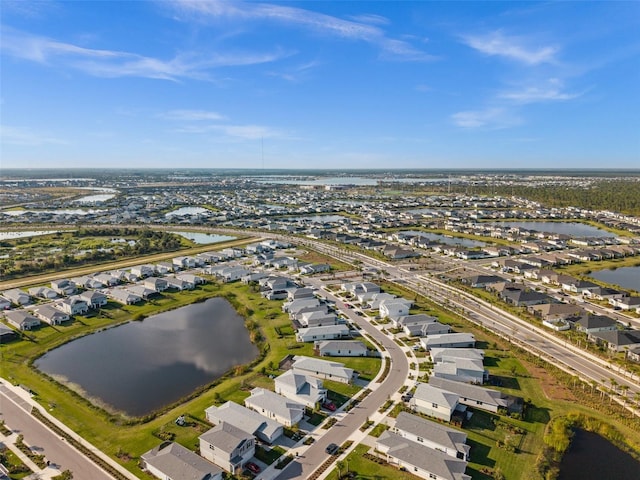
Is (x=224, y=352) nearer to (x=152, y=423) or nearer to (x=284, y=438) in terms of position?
(x=152, y=423)

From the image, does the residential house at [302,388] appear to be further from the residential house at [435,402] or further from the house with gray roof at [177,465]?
the house with gray roof at [177,465]

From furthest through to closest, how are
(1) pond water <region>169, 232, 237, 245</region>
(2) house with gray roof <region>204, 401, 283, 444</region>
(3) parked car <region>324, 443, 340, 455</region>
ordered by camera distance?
(1) pond water <region>169, 232, 237, 245</region>, (2) house with gray roof <region>204, 401, 283, 444</region>, (3) parked car <region>324, 443, 340, 455</region>

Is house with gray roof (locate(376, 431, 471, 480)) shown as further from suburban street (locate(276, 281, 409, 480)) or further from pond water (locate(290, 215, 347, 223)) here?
pond water (locate(290, 215, 347, 223))

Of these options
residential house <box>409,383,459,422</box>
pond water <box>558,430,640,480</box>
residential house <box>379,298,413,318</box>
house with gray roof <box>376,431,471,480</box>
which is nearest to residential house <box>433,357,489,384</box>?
residential house <box>409,383,459,422</box>

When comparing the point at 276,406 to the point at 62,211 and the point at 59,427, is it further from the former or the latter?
the point at 62,211

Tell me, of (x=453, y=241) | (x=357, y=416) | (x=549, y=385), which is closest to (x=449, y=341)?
(x=549, y=385)

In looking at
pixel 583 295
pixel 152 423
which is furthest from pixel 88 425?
pixel 583 295
